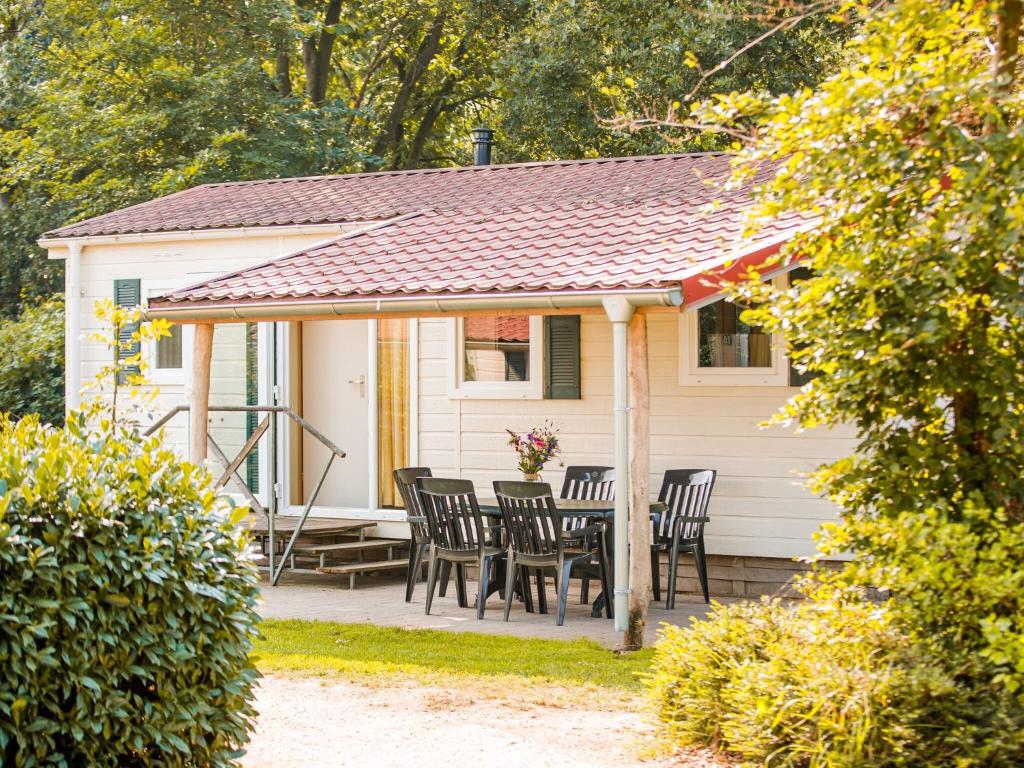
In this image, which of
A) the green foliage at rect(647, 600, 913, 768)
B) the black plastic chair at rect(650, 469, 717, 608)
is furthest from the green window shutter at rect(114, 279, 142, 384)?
the green foliage at rect(647, 600, 913, 768)

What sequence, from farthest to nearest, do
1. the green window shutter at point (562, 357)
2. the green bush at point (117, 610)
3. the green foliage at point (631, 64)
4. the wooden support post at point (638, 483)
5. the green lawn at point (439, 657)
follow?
the green foliage at point (631, 64) < the green window shutter at point (562, 357) < the wooden support post at point (638, 483) < the green lawn at point (439, 657) < the green bush at point (117, 610)

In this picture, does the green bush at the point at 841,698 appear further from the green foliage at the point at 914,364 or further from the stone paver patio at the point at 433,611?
the stone paver patio at the point at 433,611

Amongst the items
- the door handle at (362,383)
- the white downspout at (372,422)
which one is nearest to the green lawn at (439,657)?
the white downspout at (372,422)

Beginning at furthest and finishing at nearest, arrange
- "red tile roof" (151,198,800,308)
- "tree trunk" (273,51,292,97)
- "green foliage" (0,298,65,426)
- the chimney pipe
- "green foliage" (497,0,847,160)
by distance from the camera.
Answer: "tree trunk" (273,51,292,97), "green foliage" (0,298,65,426), "green foliage" (497,0,847,160), the chimney pipe, "red tile roof" (151,198,800,308)

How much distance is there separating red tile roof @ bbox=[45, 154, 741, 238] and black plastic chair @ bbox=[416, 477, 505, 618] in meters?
2.99

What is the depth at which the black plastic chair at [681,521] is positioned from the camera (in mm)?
10258

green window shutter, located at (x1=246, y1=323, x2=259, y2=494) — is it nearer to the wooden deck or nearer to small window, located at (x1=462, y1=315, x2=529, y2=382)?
the wooden deck

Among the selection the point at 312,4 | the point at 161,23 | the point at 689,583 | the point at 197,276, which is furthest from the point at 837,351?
the point at 312,4

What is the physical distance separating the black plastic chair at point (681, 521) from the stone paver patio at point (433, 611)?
0.24 m

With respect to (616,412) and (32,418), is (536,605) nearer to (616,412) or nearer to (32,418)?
A: (616,412)

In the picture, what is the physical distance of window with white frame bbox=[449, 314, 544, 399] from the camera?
1183 cm

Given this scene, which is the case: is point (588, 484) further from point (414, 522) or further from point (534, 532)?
point (534, 532)

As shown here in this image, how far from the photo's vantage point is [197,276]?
13297 mm

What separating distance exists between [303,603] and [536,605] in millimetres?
1846
